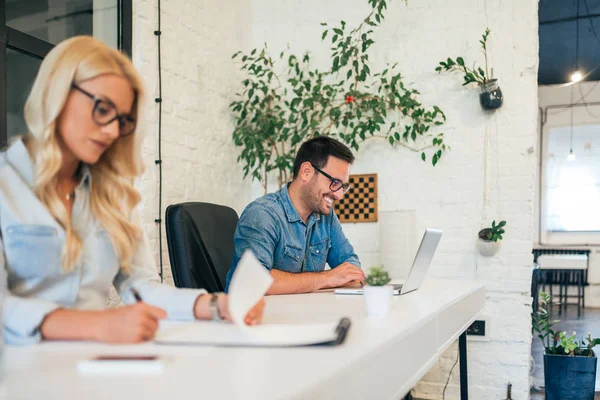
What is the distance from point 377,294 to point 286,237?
3.26ft

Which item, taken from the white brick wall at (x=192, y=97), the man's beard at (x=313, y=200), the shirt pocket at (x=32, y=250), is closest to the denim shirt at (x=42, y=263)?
the shirt pocket at (x=32, y=250)

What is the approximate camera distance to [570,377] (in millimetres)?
3098

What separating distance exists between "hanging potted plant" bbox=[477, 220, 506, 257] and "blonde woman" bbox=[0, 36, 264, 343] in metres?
2.22

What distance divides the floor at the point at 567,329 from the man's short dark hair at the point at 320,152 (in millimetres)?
1945

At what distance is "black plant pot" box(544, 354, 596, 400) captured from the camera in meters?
3.06

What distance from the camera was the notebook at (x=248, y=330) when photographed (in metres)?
1.03

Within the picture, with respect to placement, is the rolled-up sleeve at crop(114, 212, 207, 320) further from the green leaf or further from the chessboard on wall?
the chessboard on wall

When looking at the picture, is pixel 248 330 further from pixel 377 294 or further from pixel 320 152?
pixel 320 152

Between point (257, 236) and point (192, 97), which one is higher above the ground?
point (192, 97)

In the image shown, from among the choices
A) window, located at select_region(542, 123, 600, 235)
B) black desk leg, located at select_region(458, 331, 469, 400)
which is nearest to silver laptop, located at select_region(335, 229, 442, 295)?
black desk leg, located at select_region(458, 331, 469, 400)

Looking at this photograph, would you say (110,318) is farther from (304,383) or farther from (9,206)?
(304,383)

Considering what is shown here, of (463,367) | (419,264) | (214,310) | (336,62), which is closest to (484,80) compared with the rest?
(336,62)

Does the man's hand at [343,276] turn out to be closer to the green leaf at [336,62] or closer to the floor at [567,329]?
the green leaf at [336,62]

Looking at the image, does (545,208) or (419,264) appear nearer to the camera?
(419,264)
